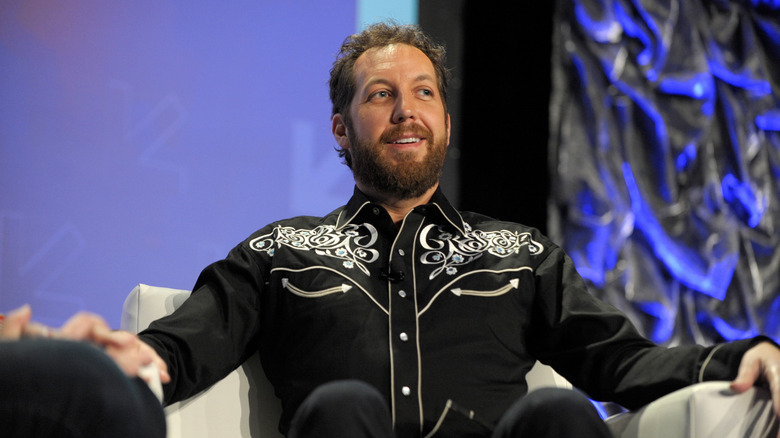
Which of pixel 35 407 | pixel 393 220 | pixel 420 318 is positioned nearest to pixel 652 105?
pixel 393 220

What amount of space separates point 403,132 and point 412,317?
16.9 inches

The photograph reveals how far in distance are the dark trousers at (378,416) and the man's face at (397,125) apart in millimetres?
726

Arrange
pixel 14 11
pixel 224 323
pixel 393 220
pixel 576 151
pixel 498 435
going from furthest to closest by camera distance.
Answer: pixel 576 151 < pixel 14 11 < pixel 393 220 < pixel 224 323 < pixel 498 435

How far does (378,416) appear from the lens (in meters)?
0.99

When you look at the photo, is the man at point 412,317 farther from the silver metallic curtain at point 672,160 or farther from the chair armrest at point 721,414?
the silver metallic curtain at point 672,160

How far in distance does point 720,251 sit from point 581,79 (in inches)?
30.0

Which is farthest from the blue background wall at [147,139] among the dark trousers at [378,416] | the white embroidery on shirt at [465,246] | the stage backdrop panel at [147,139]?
the dark trousers at [378,416]

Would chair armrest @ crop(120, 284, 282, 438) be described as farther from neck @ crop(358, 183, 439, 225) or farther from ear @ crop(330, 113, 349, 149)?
ear @ crop(330, 113, 349, 149)

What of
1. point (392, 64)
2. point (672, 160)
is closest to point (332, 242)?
point (392, 64)

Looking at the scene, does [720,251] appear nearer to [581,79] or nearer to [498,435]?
[581,79]

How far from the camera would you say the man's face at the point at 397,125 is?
166 cm

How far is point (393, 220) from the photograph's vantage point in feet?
5.44

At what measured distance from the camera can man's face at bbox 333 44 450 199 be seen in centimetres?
166

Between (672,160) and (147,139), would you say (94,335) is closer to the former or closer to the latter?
(147,139)
